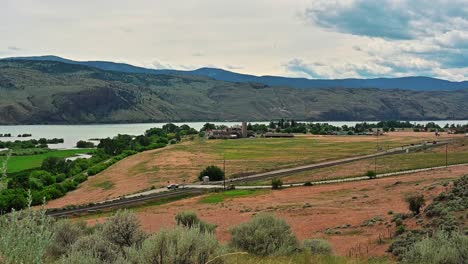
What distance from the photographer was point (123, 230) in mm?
18250

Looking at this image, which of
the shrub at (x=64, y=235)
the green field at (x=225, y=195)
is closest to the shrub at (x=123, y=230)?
the shrub at (x=64, y=235)

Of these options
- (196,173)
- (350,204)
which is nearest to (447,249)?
(350,204)

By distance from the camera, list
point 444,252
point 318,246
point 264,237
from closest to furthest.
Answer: point 444,252 < point 264,237 < point 318,246

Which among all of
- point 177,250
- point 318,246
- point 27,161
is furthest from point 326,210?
point 27,161

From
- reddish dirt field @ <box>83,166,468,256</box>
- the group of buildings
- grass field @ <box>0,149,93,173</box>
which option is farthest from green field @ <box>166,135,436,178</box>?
the group of buildings

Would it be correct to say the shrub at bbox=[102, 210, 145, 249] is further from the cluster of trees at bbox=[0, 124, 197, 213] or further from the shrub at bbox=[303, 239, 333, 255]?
the cluster of trees at bbox=[0, 124, 197, 213]

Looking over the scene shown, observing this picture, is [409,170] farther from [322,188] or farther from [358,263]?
[358,263]

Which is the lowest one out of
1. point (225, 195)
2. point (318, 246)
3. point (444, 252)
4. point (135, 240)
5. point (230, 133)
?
point (225, 195)

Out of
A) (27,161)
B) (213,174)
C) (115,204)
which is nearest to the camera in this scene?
(115,204)

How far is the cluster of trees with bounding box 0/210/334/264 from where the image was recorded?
660 centimetres

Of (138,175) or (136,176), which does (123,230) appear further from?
(138,175)

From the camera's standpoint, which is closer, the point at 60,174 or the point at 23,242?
the point at 23,242

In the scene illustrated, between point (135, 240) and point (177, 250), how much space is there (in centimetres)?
854

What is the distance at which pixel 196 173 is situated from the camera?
85875 millimetres
